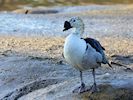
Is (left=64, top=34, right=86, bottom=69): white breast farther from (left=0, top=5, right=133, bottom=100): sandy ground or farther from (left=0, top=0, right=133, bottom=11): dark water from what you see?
(left=0, top=0, right=133, bottom=11): dark water

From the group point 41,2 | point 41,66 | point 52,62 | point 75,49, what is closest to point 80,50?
point 75,49

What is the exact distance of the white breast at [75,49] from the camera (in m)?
6.08

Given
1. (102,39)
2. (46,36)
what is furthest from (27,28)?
(102,39)

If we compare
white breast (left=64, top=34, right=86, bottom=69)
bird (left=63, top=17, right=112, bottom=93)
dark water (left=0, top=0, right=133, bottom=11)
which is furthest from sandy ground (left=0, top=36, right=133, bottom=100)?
dark water (left=0, top=0, right=133, bottom=11)

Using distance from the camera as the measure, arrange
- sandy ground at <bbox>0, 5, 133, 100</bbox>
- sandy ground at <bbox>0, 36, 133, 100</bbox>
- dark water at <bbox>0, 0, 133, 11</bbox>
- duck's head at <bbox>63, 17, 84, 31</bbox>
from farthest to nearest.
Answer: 1. dark water at <bbox>0, 0, 133, 11</bbox>
2. sandy ground at <bbox>0, 36, 133, 100</bbox>
3. sandy ground at <bbox>0, 5, 133, 100</bbox>
4. duck's head at <bbox>63, 17, 84, 31</bbox>

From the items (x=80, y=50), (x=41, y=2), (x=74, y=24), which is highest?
(x=74, y=24)

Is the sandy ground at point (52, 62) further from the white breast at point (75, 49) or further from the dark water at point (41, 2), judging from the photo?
the dark water at point (41, 2)

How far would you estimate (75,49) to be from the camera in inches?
239

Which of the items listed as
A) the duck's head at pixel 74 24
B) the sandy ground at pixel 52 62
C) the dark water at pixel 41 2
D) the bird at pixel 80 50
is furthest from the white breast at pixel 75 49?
the dark water at pixel 41 2

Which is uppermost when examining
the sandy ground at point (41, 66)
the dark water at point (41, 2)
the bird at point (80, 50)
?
the bird at point (80, 50)

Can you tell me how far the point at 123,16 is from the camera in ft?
55.3

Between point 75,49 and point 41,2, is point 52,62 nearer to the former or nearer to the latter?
point 75,49

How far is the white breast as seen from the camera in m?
6.08

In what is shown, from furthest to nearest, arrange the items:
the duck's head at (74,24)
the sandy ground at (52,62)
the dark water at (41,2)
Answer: the dark water at (41,2)
the sandy ground at (52,62)
the duck's head at (74,24)
